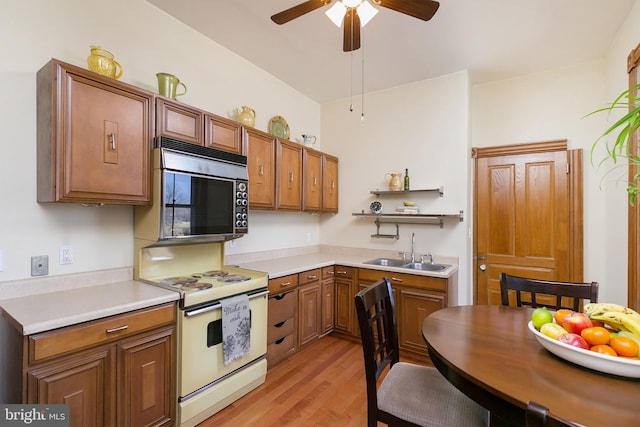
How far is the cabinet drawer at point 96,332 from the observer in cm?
134

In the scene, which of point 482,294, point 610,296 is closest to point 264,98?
point 482,294

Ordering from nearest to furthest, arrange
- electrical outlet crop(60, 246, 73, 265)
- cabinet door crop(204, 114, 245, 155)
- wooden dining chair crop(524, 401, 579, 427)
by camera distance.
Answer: wooden dining chair crop(524, 401, 579, 427), electrical outlet crop(60, 246, 73, 265), cabinet door crop(204, 114, 245, 155)

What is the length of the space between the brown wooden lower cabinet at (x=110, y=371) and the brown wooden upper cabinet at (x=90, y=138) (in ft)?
2.43

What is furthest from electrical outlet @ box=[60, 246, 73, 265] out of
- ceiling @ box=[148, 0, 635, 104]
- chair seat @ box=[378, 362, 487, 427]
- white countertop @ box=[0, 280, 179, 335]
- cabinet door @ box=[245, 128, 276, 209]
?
chair seat @ box=[378, 362, 487, 427]

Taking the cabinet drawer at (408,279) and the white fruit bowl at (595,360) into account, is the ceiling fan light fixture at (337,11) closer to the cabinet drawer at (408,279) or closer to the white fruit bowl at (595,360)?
the white fruit bowl at (595,360)

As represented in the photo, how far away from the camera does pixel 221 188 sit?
7.64 ft

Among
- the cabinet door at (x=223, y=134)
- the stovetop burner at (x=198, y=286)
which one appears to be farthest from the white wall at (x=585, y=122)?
the stovetop burner at (x=198, y=286)

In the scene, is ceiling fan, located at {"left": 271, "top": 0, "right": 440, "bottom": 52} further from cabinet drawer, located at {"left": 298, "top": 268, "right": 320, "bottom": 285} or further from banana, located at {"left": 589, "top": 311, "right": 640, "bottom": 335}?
cabinet drawer, located at {"left": 298, "top": 268, "right": 320, "bottom": 285}

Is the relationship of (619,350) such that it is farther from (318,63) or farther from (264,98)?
(264,98)

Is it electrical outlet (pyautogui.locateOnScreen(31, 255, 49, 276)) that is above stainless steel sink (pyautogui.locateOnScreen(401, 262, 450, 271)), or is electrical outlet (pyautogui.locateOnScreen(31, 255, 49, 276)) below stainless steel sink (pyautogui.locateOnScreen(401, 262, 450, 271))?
above

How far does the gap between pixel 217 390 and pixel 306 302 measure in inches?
44.9

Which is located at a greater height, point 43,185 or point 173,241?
point 43,185

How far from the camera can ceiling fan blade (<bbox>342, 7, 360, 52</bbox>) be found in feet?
5.79

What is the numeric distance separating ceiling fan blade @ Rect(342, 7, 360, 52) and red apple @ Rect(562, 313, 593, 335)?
1.82m
